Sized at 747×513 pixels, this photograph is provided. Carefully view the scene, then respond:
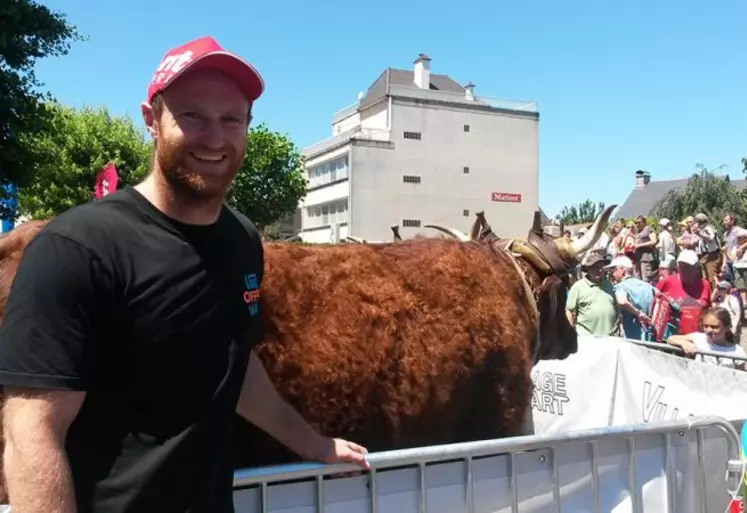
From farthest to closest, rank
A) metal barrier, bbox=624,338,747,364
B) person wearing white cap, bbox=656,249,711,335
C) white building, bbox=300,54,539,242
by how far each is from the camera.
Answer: white building, bbox=300,54,539,242, person wearing white cap, bbox=656,249,711,335, metal barrier, bbox=624,338,747,364

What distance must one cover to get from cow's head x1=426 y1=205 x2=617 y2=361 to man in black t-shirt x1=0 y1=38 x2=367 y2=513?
265cm

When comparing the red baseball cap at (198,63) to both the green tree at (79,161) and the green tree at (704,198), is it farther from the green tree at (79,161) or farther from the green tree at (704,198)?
the green tree at (704,198)

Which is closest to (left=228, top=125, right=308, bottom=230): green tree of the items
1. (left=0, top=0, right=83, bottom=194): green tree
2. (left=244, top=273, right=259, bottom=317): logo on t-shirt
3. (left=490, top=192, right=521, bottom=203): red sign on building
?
(left=490, top=192, right=521, bottom=203): red sign on building

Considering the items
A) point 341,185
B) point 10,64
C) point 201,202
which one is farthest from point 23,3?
point 341,185

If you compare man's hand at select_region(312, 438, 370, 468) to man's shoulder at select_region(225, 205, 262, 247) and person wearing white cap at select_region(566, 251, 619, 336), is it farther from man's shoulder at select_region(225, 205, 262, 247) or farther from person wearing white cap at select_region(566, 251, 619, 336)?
person wearing white cap at select_region(566, 251, 619, 336)

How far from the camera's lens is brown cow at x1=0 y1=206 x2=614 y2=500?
9.66 ft

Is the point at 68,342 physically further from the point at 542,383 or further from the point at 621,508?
the point at 542,383

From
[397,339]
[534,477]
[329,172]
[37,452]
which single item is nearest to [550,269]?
[397,339]

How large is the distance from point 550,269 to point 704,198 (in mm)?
35573

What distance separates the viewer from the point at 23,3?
507 inches

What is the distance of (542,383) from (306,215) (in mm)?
59825

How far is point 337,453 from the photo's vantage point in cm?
237

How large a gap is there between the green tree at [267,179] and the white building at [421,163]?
4.58 m

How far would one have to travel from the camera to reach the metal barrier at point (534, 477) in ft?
7.76
